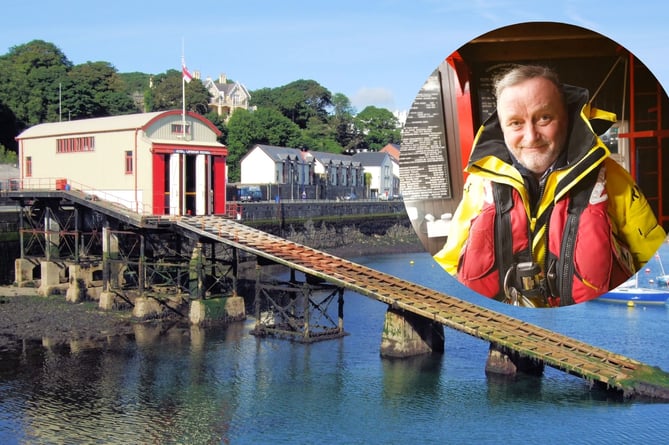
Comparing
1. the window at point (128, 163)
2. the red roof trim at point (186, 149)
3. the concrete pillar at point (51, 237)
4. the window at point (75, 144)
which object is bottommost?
the concrete pillar at point (51, 237)

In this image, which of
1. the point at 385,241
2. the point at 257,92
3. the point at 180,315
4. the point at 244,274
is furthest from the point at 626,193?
the point at 257,92

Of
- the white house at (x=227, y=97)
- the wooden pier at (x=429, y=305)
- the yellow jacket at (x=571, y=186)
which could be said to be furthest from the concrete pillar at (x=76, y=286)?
the white house at (x=227, y=97)

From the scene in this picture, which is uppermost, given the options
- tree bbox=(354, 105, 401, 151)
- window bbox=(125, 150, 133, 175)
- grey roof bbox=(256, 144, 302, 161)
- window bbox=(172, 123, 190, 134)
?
tree bbox=(354, 105, 401, 151)

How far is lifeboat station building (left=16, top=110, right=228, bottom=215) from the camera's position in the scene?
35.8 meters

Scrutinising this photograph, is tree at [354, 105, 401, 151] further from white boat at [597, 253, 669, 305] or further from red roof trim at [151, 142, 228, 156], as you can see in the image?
red roof trim at [151, 142, 228, 156]

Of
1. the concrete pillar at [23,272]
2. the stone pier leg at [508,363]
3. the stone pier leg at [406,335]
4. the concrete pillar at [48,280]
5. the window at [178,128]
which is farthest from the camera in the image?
the concrete pillar at [23,272]

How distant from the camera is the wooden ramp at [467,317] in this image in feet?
79.9

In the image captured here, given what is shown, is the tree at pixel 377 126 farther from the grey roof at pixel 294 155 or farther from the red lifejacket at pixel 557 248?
the red lifejacket at pixel 557 248

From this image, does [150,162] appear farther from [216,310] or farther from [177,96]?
[177,96]

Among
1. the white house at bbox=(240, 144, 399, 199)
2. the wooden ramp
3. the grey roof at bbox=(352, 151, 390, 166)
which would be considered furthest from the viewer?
the grey roof at bbox=(352, 151, 390, 166)

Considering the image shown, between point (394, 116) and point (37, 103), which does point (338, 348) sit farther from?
point (394, 116)

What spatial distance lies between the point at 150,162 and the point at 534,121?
30405 mm

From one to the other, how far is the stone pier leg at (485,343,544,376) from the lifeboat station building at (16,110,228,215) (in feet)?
53.1

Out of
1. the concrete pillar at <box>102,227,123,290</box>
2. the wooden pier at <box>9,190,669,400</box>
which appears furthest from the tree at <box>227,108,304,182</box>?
the wooden pier at <box>9,190,669,400</box>
